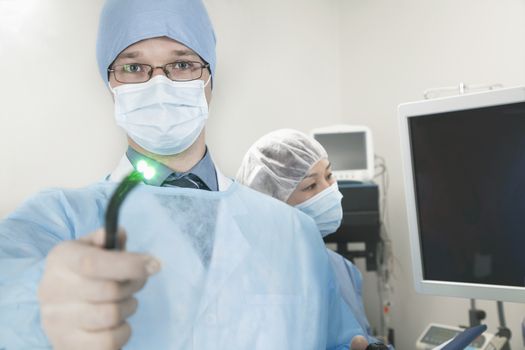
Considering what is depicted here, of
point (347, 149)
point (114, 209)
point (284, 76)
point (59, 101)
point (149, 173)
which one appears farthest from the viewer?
point (347, 149)

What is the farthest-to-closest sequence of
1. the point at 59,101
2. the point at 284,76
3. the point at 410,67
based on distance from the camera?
the point at 410,67, the point at 284,76, the point at 59,101

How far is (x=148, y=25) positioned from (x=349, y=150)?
57.0 inches

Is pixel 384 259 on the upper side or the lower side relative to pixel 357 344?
lower

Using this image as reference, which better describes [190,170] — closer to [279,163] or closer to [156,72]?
[156,72]

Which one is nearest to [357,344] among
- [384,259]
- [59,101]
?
[59,101]

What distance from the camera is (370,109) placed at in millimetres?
2490

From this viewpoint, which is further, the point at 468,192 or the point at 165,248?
the point at 468,192

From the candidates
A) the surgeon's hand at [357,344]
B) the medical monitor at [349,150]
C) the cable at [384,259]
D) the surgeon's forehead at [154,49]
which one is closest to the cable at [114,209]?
the surgeon's forehead at [154,49]

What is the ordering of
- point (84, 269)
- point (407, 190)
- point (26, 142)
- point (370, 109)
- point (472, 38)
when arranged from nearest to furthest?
point (84, 269), point (407, 190), point (26, 142), point (472, 38), point (370, 109)

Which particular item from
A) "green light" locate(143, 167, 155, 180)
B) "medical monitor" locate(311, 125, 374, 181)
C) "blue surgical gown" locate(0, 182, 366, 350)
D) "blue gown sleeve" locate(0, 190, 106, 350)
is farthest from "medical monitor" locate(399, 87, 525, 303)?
"medical monitor" locate(311, 125, 374, 181)

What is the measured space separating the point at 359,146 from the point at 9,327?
5.97 feet

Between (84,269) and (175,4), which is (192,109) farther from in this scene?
(84,269)

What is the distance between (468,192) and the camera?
40.0 inches

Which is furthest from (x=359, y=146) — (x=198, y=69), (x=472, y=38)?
(x=198, y=69)
